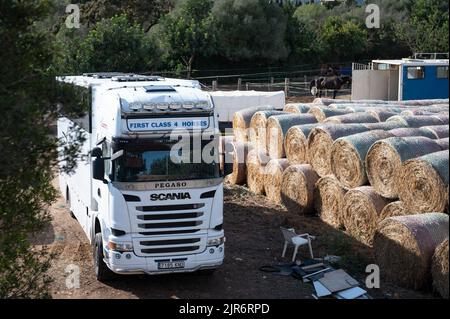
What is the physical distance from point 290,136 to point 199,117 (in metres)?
6.76

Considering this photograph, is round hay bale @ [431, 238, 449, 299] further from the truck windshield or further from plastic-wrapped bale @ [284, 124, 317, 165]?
plastic-wrapped bale @ [284, 124, 317, 165]

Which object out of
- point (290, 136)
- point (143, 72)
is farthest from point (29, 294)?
point (143, 72)

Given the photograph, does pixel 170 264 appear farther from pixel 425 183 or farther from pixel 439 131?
pixel 439 131

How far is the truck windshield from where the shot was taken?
397 inches

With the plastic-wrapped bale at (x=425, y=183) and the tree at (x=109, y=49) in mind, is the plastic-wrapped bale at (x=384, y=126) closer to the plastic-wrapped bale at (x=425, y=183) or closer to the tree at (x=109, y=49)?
the plastic-wrapped bale at (x=425, y=183)

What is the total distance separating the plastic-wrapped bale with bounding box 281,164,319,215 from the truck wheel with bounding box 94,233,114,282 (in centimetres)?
588

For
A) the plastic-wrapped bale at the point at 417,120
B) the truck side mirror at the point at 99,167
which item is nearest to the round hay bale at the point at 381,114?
the plastic-wrapped bale at the point at 417,120

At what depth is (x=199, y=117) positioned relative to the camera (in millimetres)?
10367

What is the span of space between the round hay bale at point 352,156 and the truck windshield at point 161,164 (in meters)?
4.55

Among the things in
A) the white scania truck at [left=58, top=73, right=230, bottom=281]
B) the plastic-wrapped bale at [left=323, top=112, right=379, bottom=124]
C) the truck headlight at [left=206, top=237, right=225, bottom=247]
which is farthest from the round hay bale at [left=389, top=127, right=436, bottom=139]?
the truck headlight at [left=206, top=237, right=225, bottom=247]

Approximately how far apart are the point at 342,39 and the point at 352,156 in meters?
38.8

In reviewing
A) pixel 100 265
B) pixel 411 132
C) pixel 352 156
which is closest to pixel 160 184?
pixel 100 265

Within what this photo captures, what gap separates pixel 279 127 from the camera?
17422 mm
